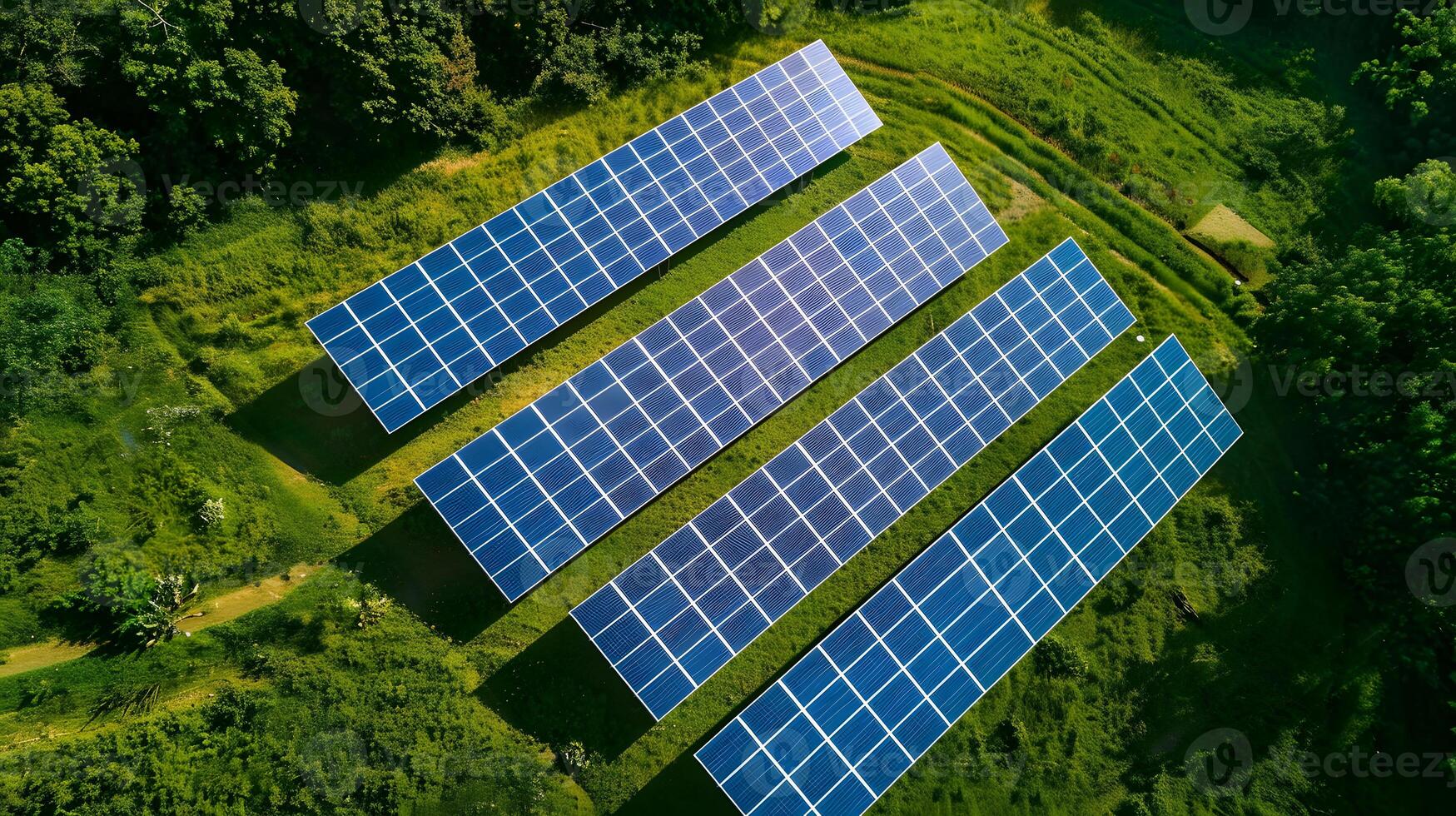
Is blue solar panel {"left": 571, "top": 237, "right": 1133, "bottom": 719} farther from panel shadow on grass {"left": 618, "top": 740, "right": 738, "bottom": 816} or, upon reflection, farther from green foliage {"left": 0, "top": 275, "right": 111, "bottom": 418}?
green foliage {"left": 0, "top": 275, "right": 111, "bottom": 418}

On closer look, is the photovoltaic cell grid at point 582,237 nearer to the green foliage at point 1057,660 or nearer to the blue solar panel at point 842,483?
the blue solar panel at point 842,483

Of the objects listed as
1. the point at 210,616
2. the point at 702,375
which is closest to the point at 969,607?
the point at 702,375

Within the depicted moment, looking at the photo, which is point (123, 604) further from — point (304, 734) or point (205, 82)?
point (205, 82)

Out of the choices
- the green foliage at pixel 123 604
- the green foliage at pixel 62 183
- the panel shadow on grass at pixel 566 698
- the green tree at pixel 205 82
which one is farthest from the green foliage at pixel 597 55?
the green foliage at pixel 123 604

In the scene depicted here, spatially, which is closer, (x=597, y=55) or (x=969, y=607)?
(x=969, y=607)

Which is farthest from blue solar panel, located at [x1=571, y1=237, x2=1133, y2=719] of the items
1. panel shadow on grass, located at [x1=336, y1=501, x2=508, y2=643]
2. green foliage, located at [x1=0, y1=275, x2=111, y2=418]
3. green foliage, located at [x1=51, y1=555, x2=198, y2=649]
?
green foliage, located at [x1=0, y1=275, x2=111, y2=418]

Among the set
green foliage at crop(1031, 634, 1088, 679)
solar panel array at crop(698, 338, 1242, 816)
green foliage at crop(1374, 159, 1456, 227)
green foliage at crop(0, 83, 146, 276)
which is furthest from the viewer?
green foliage at crop(1374, 159, 1456, 227)

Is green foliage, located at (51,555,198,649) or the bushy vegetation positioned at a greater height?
green foliage, located at (51,555,198,649)
